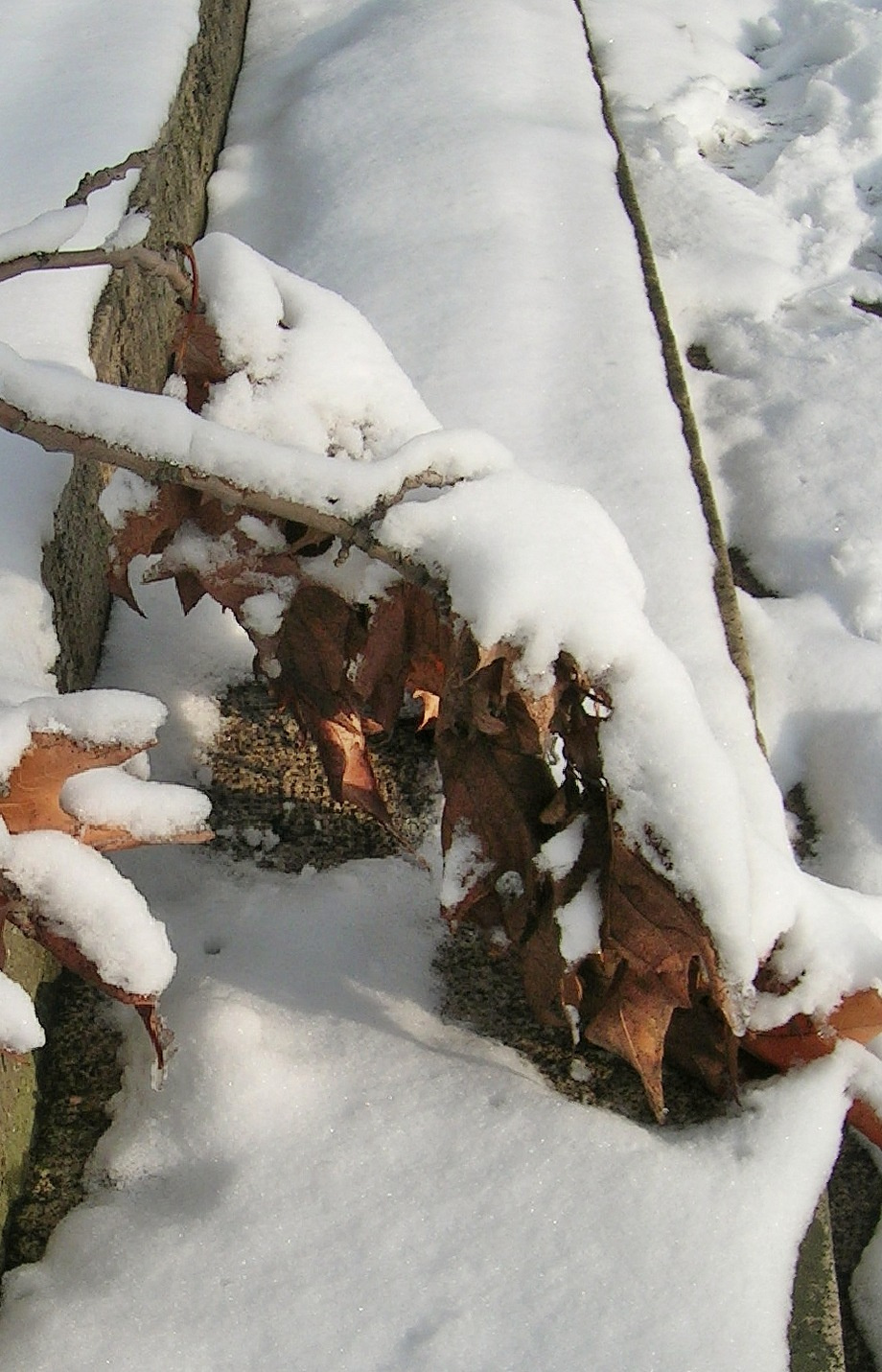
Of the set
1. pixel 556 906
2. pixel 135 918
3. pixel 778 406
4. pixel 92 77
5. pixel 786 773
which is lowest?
pixel 786 773

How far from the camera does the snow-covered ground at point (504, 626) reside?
907mm

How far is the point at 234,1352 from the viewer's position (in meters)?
0.87

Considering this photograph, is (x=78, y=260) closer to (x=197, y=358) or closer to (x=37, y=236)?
(x=37, y=236)

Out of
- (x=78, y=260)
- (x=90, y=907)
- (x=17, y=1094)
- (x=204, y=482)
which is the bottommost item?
(x=17, y=1094)

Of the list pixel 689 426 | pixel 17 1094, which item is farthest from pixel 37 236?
pixel 689 426

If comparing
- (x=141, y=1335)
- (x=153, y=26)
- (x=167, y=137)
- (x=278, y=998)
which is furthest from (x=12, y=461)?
(x=153, y=26)

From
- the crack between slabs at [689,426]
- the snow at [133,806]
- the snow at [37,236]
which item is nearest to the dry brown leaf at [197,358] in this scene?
the snow at [37,236]

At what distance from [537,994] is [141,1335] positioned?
0.39 m

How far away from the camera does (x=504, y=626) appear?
891 mm

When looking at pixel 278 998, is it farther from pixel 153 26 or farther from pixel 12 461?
pixel 153 26

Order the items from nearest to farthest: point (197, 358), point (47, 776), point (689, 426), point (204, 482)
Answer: point (47, 776) → point (204, 482) → point (197, 358) → point (689, 426)

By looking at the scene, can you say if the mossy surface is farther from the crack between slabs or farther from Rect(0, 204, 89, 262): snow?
the crack between slabs

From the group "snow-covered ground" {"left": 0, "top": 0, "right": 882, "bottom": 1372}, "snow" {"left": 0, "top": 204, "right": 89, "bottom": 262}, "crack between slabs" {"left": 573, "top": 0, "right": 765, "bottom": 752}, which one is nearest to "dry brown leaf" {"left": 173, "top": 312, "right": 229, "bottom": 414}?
"snow-covered ground" {"left": 0, "top": 0, "right": 882, "bottom": 1372}

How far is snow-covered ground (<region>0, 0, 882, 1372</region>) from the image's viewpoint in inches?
35.7
